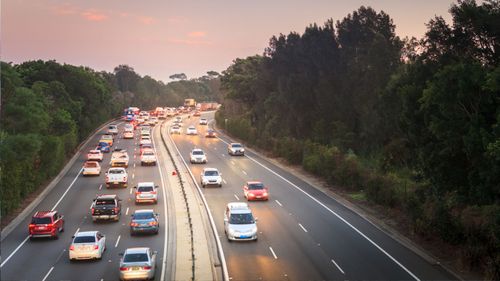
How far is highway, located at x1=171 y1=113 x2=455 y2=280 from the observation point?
88.8ft

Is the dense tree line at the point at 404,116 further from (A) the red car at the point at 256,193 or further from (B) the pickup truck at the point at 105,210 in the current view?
(B) the pickup truck at the point at 105,210

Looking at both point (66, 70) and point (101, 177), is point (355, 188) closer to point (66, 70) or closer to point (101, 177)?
point (101, 177)

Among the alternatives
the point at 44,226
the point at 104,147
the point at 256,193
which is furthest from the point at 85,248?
the point at 104,147

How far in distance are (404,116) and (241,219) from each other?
15.0 metres

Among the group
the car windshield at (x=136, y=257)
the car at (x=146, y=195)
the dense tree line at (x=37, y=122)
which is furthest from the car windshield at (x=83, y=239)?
the car at (x=146, y=195)

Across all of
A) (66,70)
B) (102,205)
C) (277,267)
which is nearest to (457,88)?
(277,267)

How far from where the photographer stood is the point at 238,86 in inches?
4473

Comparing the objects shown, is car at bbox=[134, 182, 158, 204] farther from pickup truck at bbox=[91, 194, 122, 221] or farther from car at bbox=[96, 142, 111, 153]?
car at bbox=[96, 142, 111, 153]

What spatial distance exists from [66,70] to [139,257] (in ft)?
264

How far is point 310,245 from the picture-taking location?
32.0 metres

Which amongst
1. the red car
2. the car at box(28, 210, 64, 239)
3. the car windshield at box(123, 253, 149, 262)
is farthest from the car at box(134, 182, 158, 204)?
the car windshield at box(123, 253, 149, 262)

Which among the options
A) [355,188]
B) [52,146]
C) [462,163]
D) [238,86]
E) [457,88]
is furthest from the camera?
[238,86]

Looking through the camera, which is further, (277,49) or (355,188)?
(277,49)

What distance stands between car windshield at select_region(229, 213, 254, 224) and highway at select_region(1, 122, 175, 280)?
11.9 feet
